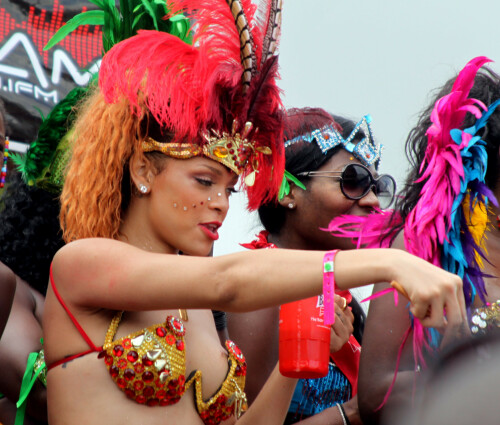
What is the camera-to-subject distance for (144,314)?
220 cm

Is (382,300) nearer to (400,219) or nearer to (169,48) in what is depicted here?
(400,219)

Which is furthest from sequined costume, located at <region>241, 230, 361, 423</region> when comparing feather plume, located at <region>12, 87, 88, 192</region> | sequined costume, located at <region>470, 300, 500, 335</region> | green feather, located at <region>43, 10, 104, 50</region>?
green feather, located at <region>43, 10, 104, 50</region>

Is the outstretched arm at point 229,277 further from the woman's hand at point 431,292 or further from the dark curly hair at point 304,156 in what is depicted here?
the dark curly hair at point 304,156

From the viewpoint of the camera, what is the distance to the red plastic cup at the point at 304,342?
2305 millimetres

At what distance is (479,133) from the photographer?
2650 mm

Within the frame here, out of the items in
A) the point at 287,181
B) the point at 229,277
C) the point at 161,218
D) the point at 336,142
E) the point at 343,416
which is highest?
the point at 229,277

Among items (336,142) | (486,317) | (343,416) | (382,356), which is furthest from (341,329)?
(336,142)

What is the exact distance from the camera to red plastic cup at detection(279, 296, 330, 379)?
7.56ft

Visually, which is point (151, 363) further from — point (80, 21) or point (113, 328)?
point (80, 21)

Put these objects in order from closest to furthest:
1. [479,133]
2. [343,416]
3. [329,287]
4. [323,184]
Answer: [329,287] < [479,133] < [343,416] < [323,184]

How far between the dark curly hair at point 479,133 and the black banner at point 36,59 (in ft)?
6.31

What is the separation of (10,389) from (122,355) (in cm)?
105

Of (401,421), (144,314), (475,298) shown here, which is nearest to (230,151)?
(144,314)

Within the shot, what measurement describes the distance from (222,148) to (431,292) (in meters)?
1.03
